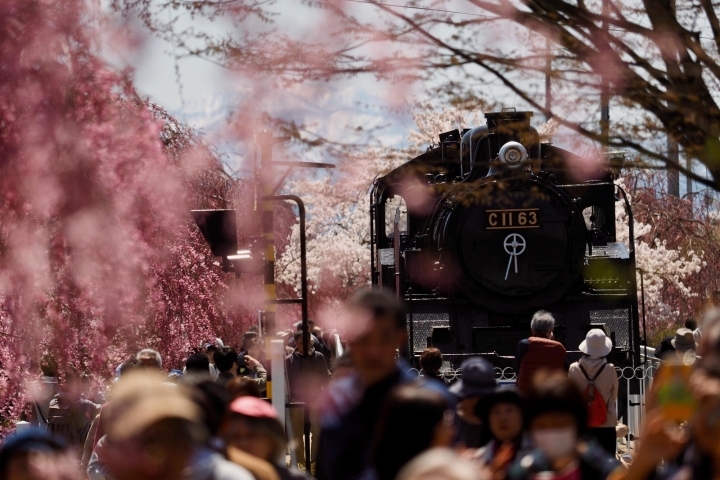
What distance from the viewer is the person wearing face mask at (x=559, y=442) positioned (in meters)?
3.97

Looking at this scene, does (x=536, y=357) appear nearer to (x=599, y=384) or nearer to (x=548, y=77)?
(x=599, y=384)

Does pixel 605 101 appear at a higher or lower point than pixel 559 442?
higher

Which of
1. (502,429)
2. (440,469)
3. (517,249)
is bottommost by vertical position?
(502,429)

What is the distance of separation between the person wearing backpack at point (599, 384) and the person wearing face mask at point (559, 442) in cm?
492

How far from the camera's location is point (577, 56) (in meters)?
5.00

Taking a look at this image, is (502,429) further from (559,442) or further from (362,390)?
(559,442)

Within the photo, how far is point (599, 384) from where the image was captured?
9.06 meters

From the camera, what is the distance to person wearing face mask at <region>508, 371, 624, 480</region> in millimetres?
3967

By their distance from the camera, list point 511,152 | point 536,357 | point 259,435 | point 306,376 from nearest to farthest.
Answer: point 259,435 < point 536,357 < point 511,152 < point 306,376

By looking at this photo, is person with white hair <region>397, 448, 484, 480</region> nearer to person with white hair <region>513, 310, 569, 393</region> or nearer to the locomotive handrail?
person with white hair <region>513, 310, 569, 393</region>

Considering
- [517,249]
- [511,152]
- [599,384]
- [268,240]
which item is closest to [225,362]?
[268,240]

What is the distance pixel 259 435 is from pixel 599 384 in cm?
516

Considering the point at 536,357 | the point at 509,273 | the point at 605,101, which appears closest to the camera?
the point at 605,101

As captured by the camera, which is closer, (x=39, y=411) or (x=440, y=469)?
(x=440, y=469)
